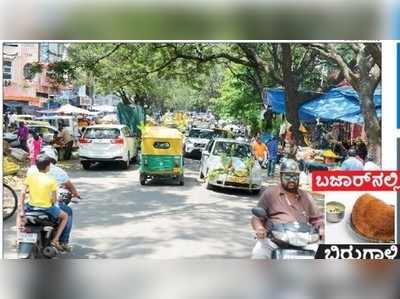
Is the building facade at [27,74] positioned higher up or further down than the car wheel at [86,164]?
higher up

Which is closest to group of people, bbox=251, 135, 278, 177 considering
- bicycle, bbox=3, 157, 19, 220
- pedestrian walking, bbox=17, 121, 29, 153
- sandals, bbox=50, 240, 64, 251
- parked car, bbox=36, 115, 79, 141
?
parked car, bbox=36, 115, 79, 141

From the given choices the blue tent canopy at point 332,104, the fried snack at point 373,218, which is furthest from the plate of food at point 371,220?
the blue tent canopy at point 332,104

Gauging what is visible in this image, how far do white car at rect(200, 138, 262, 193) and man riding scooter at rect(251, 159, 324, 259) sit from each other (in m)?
0.27

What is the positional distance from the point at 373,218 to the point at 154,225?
1.86 metres

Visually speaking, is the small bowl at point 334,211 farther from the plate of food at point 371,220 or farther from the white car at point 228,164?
the white car at point 228,164

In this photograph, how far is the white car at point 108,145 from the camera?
455 cm

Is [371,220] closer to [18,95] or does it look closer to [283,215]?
[283,215]

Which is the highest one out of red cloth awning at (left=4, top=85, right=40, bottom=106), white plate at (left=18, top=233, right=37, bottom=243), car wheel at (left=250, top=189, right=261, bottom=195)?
red cloth awning at (left=4, top=85, right=40, bottom=106)

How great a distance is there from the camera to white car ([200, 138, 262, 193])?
4520mm

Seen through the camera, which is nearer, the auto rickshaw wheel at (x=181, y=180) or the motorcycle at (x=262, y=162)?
the motorcycle at (x=262, y=162)

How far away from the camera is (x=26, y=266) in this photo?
4637mm

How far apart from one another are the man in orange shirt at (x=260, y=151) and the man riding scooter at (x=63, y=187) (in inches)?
62.4

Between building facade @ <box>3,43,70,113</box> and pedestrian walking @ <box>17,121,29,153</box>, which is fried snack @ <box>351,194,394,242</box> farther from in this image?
pedestrian walking @ <box>17,121,29,153</box>
